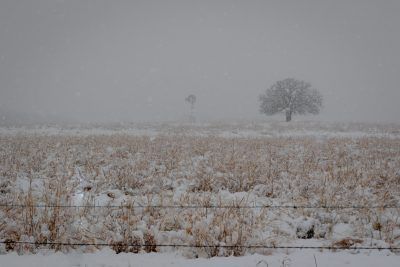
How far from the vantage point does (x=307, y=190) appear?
7996 millimetres

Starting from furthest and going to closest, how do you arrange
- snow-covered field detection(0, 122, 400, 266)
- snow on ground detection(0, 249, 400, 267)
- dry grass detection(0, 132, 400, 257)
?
dry grass detection(0, 132, 400, 257)
snow-covered field detection(0, 122, 400, 266)
snow on ground detection(0, 249, 400, 267)

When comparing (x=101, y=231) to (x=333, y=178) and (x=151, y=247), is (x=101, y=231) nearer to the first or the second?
(x=151, y=247)

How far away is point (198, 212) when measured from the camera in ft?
20.0

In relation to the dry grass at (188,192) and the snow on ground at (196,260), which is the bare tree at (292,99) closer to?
the dry grass at (188,192)

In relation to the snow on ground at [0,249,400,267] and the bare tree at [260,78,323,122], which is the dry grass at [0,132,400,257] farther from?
the bare tree at [260,78,323,122]

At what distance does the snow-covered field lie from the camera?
4.74 m

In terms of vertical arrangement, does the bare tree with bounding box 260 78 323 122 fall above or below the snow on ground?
above

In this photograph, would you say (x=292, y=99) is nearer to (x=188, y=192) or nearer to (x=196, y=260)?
(x=188, y=192)

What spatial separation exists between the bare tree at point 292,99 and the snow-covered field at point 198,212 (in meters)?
31.6

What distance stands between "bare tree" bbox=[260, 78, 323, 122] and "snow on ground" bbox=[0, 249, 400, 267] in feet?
128

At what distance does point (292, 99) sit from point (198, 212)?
38.5m

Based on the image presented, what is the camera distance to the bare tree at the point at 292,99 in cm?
4209

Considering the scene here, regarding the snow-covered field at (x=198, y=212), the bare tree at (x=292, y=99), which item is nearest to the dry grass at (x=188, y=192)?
the snow-covered field at (x=198, y=212)

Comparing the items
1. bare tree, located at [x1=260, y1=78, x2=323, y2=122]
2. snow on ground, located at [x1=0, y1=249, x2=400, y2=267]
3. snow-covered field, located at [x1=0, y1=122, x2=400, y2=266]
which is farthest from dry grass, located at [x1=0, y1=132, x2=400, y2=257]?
bare tree, located at [x1=260, y1=78, x2=323, y2=122]
